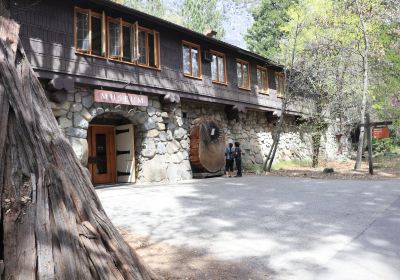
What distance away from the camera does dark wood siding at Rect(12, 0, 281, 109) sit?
9.08 meters

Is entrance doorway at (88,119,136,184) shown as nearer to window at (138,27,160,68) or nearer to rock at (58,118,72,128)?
window at (138,27,160,68)

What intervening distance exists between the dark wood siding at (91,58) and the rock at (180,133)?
→ 126 centimetres

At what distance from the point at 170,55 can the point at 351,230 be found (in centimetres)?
949

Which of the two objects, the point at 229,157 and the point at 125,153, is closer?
the point at 125,153

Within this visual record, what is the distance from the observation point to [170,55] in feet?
41.5

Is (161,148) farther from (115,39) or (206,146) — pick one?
(115,39)

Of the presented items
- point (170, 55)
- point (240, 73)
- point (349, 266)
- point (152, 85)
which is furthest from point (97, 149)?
point (349, 266)

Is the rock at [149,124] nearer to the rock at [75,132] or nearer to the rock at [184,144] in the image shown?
the rock at [184,144]

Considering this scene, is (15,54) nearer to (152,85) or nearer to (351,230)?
(351,230)

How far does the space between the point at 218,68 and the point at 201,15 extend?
83.0 ft

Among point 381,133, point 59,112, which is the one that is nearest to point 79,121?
point 59,112

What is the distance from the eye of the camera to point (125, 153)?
1264cm

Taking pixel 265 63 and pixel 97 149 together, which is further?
pixel 265 63

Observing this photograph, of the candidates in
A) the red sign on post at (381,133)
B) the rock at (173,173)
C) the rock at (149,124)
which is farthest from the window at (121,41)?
the red sign on post at (381,133)
